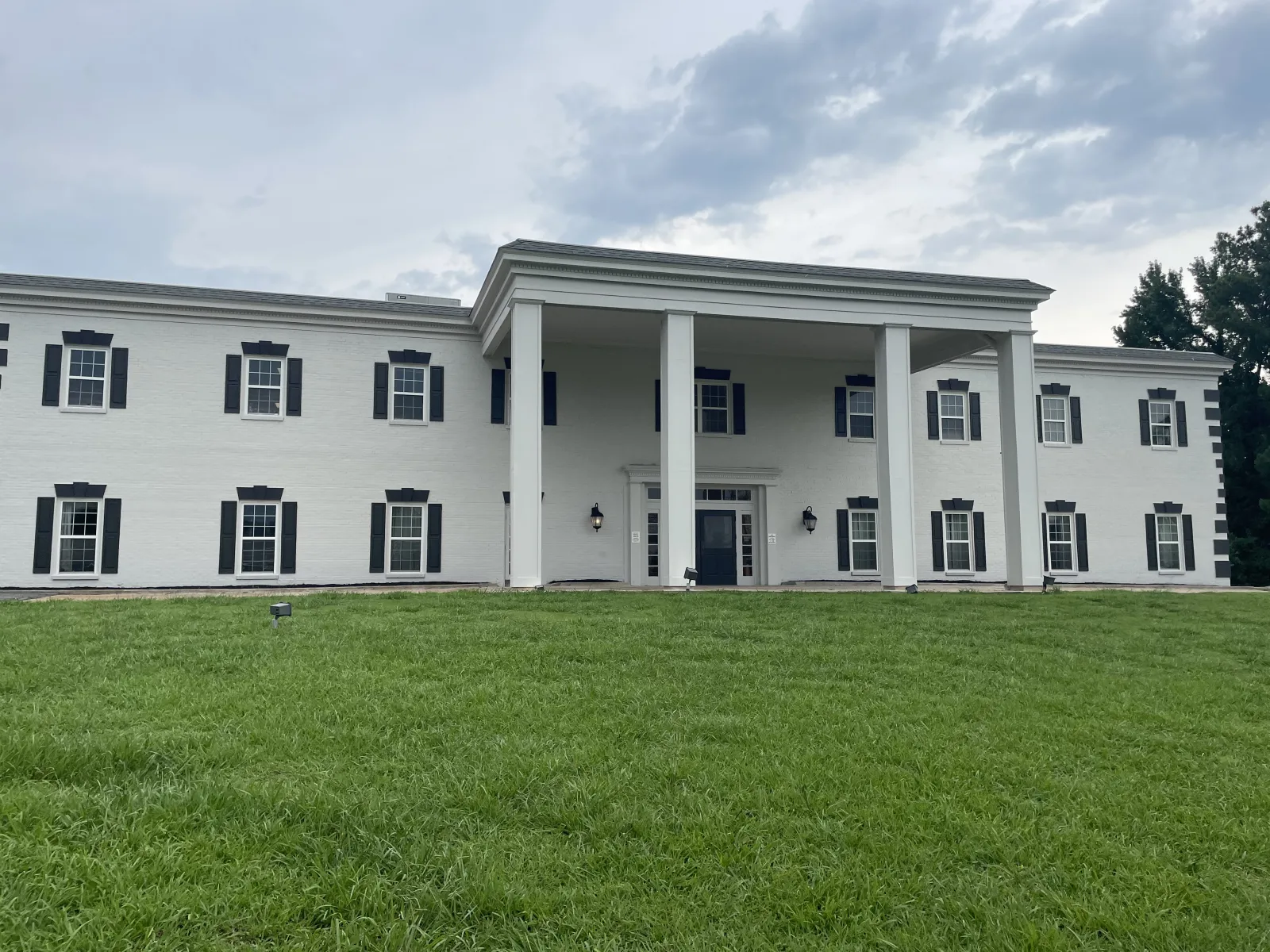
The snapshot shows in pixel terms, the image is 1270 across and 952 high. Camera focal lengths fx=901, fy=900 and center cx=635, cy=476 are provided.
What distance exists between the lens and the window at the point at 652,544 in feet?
66.0

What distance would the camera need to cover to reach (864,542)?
21578 millimetres

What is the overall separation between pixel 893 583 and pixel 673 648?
9.51m

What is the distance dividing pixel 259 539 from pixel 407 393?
426 centimetres

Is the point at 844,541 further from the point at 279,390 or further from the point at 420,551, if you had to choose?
the point at 279,390

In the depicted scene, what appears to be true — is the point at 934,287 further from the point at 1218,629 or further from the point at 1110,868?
the point at 1110,868

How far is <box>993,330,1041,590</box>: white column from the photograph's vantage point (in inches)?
707

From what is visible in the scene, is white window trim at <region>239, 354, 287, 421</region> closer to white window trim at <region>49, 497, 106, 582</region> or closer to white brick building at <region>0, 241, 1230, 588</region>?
white brick building at <region>0, 241, 1230, 588</region>

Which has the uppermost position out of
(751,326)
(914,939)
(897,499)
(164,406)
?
(751,326)

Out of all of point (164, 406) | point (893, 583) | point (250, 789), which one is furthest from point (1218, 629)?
point (164, 406)

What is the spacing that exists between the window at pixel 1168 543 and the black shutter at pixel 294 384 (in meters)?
21.3

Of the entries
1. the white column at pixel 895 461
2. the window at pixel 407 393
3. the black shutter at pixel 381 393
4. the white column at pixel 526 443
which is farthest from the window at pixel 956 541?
the black shutter at pixel 381 393

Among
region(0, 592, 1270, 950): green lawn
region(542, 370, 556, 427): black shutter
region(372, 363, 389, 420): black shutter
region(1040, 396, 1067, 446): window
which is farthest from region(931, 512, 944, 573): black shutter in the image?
region(0, 592, 1270, 950): green lawn

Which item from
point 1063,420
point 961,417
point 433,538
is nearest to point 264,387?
point 433,538

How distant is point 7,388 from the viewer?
17.4m
